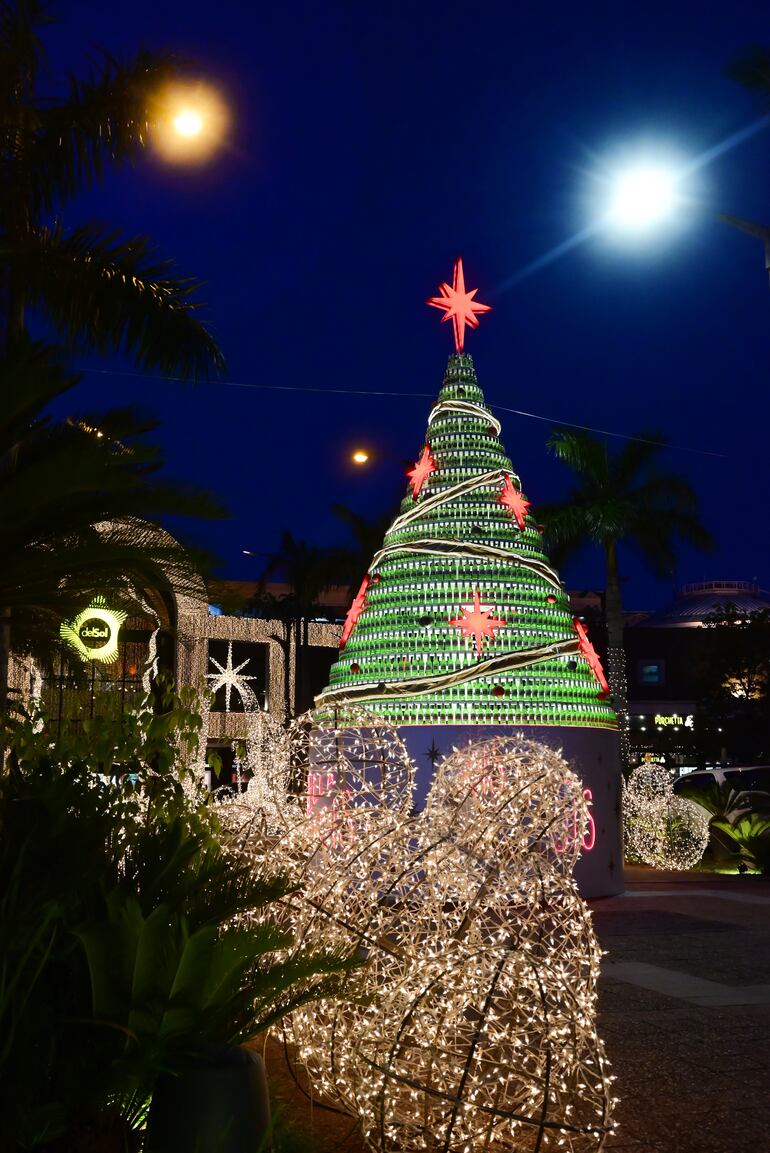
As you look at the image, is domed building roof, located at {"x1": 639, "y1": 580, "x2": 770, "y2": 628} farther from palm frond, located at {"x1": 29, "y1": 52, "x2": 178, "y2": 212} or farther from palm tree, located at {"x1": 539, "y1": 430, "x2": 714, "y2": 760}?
palm frond, located at {"x1": 29, "y1": 52, "x2": 178, "y2": 212}

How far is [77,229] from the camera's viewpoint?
29.2 feet

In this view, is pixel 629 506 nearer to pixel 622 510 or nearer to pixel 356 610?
pixel 622 510

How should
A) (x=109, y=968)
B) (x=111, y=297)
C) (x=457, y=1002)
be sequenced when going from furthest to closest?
(x=111, y=297), (x=457, y=1002), (x=109, y=968)

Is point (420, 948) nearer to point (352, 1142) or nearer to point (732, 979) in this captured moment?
point (352, 1142)

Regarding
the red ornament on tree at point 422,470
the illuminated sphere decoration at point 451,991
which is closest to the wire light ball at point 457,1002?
the illuminated sphere decoration at point 451,991

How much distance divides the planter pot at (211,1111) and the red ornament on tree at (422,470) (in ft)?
32.0

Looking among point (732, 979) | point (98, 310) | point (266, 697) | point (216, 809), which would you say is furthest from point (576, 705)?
point (266, 697)

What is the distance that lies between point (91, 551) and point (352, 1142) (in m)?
3.33

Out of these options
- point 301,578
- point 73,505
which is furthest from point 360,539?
point 73,505

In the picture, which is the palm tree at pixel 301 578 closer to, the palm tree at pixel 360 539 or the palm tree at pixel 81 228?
the palm tree at pixel 360 539

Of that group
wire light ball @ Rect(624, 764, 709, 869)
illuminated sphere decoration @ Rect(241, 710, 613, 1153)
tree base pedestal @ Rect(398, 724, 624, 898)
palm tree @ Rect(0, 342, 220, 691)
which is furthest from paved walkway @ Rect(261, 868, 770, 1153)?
→ wire light ball @ Rect(624, 764, 709, 869)

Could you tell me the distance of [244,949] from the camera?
3.36 m

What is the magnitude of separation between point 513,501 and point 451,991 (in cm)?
891

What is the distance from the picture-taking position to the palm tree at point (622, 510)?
2261 centimetres
